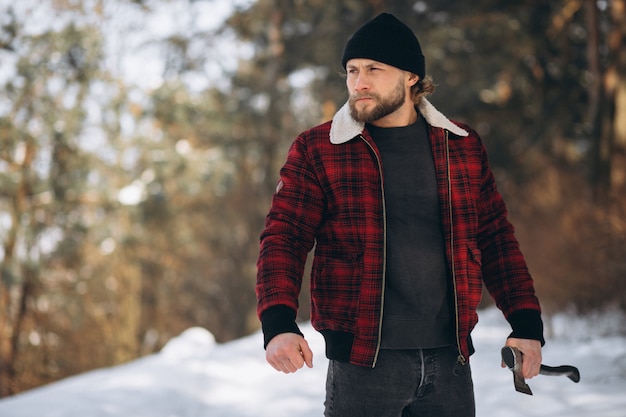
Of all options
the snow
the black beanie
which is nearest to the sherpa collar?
the black beanie

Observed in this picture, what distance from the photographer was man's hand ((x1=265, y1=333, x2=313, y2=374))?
6.50 ft

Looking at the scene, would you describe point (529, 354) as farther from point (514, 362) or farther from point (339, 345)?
point (339, 345)

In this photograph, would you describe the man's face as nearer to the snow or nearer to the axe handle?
the axe handle

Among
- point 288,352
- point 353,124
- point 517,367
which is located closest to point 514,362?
point 517,367

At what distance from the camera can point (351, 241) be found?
2180 millimetres

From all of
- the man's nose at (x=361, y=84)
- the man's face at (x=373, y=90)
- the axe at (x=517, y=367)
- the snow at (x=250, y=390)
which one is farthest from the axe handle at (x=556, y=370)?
the snow at (x=250, y=390)

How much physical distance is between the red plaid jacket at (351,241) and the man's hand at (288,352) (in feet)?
0.11

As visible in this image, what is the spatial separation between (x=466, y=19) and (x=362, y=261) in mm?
11133

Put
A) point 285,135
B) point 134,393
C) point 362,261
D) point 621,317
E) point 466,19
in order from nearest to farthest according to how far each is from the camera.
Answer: point 362,261
point 134,393
point 621,317
point 466,19
point 285,135

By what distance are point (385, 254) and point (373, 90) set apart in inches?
20.4

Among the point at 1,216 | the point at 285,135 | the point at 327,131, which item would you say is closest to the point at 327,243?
the point at 327,131

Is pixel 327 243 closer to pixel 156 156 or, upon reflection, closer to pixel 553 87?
pixel 553 87

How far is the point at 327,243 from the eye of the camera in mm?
2234

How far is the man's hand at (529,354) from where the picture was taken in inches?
90.6
